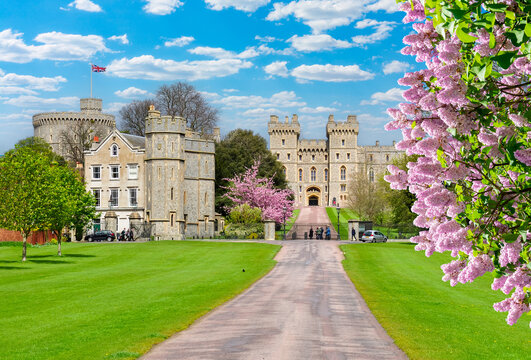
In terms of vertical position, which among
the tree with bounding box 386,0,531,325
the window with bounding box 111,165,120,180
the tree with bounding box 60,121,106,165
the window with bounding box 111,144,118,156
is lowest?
the tree with bounding box 386,0,531,325

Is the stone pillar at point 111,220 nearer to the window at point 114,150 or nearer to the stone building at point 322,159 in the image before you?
the window at point 114,150

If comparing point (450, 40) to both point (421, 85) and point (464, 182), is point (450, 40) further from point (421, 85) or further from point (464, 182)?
point (464, 182)

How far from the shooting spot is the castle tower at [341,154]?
465 ft

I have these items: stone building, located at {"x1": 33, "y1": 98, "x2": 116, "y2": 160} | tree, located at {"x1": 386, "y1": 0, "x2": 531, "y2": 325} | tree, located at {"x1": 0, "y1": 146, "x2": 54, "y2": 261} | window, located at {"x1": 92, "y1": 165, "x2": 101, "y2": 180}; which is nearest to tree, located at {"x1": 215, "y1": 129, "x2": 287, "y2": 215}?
window, located at {"x1": 92, "y1": 165, "x2": 101, "y2": 180}

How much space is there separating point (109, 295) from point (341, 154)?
12158cm

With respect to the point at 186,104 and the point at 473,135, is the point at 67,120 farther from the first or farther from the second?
the point at 473,135

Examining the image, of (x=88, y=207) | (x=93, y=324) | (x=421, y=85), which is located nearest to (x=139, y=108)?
(x=88, y=207)

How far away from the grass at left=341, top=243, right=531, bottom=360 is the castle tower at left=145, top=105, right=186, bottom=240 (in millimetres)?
29720

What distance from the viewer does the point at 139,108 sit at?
323 feet

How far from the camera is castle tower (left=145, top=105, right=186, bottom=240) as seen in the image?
2534 inches

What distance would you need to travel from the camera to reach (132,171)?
68.1 metres

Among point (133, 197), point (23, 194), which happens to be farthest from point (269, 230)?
point (23, 194)

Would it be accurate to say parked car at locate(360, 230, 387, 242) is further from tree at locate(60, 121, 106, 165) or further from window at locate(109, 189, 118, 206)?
tree at locate(60, 121, 106, 165)

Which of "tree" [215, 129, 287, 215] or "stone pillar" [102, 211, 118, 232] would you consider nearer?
"stone pillar" [102, 211, 118, 232]
